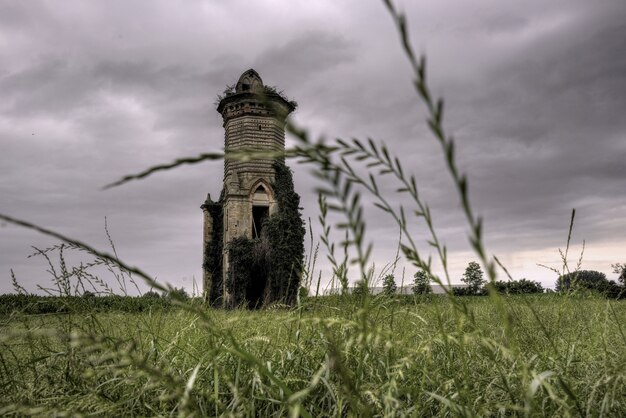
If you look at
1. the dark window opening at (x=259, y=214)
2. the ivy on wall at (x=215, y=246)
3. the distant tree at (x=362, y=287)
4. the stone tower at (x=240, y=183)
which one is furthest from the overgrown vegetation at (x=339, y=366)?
the ivy on wall at (x=215, y=246)

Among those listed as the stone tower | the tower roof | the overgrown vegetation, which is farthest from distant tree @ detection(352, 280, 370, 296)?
the tower roof

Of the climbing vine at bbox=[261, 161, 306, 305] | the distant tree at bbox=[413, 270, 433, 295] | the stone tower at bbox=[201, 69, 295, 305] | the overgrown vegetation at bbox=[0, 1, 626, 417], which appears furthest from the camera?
the stone tower at bbox=[201, 69, 295, 305]

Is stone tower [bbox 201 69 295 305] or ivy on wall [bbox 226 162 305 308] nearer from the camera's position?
ivy on wall [bbox 226 162 305 308]

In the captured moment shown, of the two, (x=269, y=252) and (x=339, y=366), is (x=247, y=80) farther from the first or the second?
(x=339, y=366)

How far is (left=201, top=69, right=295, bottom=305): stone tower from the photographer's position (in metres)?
29.7

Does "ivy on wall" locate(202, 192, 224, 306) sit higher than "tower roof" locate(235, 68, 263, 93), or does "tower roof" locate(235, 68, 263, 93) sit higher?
"tower roof" locate(235, 68, 263, 93)

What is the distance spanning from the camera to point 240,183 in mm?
30062

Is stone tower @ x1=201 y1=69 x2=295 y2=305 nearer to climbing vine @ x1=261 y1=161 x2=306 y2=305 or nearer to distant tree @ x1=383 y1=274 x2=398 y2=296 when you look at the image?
climbing vine @ x1=261 y1=161 x2=306 y2=305

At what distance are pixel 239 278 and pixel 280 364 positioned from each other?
26395 mm

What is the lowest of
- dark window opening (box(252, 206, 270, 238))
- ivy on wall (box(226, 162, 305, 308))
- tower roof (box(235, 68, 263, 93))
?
ivy on wall (box(226, 162, 305, 308))

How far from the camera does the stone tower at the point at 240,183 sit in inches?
1168

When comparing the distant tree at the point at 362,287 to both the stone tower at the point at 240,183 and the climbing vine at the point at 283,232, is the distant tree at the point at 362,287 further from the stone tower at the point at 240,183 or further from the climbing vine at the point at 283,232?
the stone tower at the point at 240,183

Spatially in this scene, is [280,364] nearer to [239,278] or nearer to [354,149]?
[354,149]

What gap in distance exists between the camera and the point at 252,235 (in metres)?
30.1
